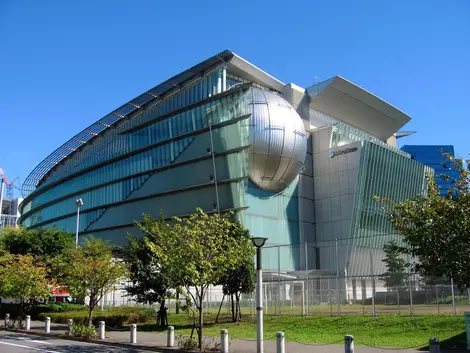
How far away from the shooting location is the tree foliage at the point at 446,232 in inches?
530

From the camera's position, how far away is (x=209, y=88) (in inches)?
2174

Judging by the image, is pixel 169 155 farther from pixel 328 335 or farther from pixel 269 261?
pixel 328 335

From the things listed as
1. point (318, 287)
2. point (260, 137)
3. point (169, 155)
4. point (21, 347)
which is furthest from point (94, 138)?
point (21, 347)

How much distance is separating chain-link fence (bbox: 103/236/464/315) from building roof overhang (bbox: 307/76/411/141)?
30.7 meters

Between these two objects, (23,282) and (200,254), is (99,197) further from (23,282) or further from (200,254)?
(200,254)

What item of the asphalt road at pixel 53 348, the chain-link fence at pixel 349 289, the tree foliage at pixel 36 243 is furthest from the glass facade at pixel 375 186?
the asphalt road at pixel 53 348

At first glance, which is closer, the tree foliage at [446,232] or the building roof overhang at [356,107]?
the tree foliage at [446,232]

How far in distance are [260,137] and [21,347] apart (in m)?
37.8

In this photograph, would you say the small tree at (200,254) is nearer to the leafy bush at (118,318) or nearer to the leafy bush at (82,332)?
the leafy bush at (82,332)

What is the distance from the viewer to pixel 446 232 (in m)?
13.7

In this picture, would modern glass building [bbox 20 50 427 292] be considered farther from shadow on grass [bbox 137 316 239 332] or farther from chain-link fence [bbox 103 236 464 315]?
shadow on grass [bbox 137 316 239 332]

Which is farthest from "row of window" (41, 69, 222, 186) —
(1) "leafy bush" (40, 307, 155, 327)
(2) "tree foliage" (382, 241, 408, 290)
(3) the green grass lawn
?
(3) the green grass lawn

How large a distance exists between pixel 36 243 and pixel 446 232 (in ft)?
127

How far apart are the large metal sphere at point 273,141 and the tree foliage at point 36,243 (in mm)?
22081
